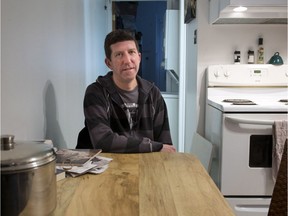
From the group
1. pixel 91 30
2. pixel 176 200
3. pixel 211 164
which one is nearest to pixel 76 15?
pixel 91 30

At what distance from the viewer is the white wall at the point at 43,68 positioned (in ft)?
3.41

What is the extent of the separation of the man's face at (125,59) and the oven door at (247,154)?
2.42 feet

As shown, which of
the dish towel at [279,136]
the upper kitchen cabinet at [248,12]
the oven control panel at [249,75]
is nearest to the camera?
the dish towel at [279,136]

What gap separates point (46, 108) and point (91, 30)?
1.65 meters

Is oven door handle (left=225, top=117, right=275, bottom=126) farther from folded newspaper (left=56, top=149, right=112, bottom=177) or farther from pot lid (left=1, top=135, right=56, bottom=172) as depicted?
pot lid (left=1, top=135, right=56, bottom=172)

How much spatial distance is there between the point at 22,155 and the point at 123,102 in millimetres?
1023

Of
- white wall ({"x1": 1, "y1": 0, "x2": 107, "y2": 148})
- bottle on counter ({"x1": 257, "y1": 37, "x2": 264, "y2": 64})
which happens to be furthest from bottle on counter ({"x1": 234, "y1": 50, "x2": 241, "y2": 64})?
white wall ({"x1": 1, "y1": 0, "x2": 107, "y2": 148})

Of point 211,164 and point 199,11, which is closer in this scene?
point 211,164

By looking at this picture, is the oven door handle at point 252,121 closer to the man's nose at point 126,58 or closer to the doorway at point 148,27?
the man's nose at point 126,58

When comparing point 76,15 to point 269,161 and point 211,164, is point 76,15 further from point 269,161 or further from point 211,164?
point 269,161

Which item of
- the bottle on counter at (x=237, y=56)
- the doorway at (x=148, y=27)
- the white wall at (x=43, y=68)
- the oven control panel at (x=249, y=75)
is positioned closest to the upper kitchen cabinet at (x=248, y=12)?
the bottle on counter at (x=237, y=56)

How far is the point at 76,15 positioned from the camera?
2287mm

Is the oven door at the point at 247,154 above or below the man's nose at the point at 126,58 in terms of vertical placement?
below

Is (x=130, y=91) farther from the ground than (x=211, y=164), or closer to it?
farther from the ground
